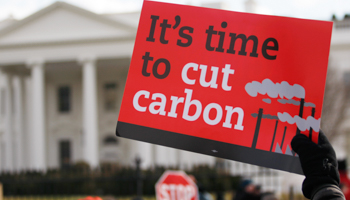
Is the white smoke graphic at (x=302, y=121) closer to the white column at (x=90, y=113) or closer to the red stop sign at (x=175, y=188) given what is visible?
the red stop sign at (x=175, y=188)

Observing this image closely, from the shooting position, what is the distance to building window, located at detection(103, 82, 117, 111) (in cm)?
3550

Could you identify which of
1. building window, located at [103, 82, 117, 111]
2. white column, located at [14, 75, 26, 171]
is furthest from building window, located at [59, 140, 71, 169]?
building window, located at [103, 82, 117, 111]

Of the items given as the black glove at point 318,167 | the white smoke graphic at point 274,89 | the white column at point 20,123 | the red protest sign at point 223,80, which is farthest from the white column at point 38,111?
the black glove at point 318,167

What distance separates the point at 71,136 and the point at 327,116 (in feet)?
71.2

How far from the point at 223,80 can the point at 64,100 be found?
35.4 m

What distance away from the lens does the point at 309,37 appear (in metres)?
2.11

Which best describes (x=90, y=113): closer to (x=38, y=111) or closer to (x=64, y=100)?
(x=38, y=111)

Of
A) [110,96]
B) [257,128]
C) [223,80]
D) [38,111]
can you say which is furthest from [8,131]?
[257,128]

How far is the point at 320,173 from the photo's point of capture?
1639 millimetres

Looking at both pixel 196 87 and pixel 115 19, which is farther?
pixel 115 19

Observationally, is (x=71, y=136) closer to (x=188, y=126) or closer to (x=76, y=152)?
(x=76, y=152)

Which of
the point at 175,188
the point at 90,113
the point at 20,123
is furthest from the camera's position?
the point at 20,123

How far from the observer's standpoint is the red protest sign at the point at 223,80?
2.08 meters

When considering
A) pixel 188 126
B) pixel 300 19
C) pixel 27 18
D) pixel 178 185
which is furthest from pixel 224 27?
pixel 27 18
